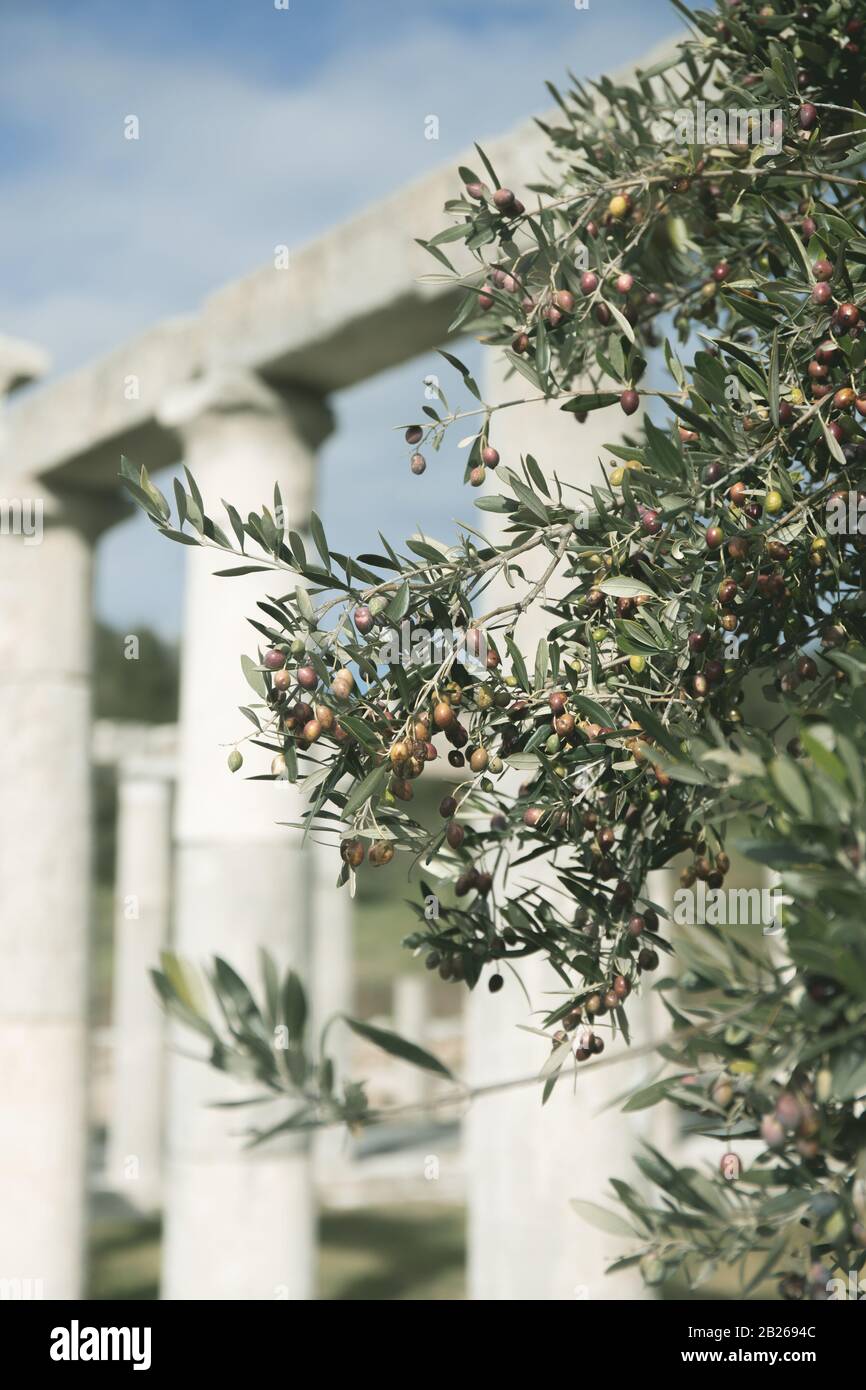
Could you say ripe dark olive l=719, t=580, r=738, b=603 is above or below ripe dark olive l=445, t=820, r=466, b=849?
above

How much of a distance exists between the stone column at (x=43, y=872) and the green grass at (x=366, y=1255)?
2.43m

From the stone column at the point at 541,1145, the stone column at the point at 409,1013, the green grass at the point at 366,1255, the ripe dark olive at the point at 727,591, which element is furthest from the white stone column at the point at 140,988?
the ripe dark olive at the point at 727,591

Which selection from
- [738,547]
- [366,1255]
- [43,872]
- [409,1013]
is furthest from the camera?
[409,1013]

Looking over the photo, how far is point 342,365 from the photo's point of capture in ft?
32.7

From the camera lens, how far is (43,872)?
12.0 m

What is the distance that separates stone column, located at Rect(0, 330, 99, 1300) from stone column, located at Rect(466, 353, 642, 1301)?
4883 mm

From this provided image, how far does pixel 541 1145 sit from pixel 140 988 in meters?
13.7

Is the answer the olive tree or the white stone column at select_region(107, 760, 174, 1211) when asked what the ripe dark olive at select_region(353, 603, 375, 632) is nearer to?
the olive tree

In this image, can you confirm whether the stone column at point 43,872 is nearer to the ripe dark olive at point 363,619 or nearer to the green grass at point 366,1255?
the green grass at point 366,1255

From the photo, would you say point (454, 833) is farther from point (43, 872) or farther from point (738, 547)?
point (43, 872)

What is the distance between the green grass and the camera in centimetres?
1497

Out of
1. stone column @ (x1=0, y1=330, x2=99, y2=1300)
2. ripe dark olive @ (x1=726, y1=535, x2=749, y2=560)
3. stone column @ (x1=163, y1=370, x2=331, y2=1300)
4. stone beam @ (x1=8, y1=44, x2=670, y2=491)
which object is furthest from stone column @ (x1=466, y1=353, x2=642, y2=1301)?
stone column @ (x1=0, y1=330, x2=99, y2=1300)

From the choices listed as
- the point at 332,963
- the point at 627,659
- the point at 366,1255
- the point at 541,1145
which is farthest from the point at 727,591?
the point at 332,963
